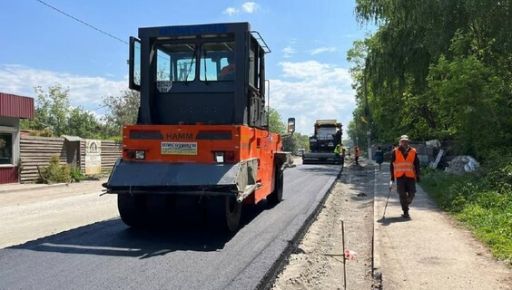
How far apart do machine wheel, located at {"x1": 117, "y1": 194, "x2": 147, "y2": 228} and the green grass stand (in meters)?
5.35

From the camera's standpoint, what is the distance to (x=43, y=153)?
22.9 meters

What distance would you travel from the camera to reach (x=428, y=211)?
39.2ft

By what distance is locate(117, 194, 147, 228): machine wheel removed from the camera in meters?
8.77

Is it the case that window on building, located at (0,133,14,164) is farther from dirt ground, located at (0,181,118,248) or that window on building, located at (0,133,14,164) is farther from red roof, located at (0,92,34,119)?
dirt ground, located at (0,181,118,248)

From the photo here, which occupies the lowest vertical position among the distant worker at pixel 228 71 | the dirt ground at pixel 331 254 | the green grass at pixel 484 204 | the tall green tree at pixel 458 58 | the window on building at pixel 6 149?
the dirt ground at pixel 331 254

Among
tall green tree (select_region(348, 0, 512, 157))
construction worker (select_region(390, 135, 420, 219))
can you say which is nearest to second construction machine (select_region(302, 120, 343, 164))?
tall green tree (select_region(348, 0, 512, 157))

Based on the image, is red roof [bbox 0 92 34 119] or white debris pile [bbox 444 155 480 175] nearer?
white debris pile [bbox 444 155 480 175]

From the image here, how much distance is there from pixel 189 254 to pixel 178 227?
212cm

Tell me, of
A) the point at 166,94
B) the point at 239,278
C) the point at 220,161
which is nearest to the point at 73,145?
the point at 166,94

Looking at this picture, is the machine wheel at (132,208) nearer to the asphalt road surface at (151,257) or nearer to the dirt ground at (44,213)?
the asphalt road surface at (151,257)

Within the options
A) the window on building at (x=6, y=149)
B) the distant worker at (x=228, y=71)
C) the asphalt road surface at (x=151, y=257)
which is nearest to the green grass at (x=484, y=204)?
the asphalt road surface at (x=151, y=257)

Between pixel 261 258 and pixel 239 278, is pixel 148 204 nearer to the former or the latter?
pixel 261 258

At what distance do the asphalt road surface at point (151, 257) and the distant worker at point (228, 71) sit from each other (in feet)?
8.12

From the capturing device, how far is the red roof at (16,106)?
67.4 feet
